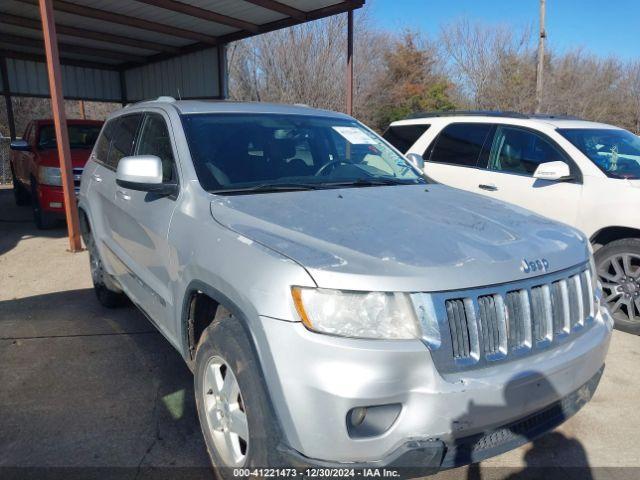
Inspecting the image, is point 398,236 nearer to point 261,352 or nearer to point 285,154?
point 261,352

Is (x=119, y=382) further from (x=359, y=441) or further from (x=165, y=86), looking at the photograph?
(x=165, y=86)

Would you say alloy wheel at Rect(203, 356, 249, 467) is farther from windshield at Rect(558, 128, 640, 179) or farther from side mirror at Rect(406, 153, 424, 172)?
windshield at Rect(558, 128, 640, 179)

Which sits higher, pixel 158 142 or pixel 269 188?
pixel 158 142

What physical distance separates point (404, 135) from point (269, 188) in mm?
3899

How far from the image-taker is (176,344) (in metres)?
2.80

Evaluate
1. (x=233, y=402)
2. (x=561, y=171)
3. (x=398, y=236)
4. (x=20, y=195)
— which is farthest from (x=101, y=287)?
(x=20, y=195)

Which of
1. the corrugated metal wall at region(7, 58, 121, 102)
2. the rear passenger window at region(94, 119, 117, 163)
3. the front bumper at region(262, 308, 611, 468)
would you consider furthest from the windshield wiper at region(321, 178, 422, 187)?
the corrugated metal wall at region(7, 58, 121, 102)

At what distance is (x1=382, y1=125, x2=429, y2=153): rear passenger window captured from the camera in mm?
6168

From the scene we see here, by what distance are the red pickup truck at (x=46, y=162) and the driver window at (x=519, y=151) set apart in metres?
6.11

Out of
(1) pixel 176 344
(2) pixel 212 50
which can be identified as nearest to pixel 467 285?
(1) pixel 176 344

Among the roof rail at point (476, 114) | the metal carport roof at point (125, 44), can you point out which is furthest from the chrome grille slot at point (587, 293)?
the metal carport roof at point (125, 44)

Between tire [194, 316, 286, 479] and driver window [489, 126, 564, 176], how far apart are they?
154 inches

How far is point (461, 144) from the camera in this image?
5.65 meters

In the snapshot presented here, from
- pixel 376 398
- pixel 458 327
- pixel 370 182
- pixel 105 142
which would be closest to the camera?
pixel 376 398
